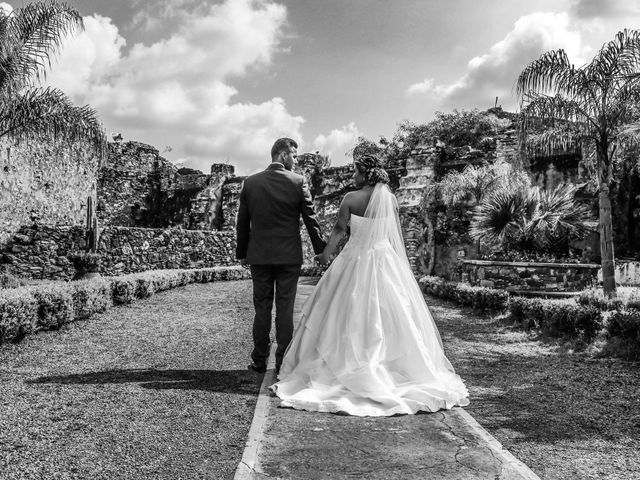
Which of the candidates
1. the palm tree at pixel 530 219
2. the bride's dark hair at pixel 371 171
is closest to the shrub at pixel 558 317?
the bride's dark hair at pixel 371 171

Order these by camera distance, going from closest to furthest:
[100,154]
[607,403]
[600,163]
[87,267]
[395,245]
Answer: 1. [607,403]
2. [395,245]
3. [600,163]
4. [100,154]
5. [87,267]

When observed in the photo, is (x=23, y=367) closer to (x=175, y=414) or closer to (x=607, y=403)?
(x=175, y=414)

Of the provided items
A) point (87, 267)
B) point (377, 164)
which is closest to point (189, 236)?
point (87, 267)

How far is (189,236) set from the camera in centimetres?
2002

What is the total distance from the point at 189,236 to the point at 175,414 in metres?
16.5

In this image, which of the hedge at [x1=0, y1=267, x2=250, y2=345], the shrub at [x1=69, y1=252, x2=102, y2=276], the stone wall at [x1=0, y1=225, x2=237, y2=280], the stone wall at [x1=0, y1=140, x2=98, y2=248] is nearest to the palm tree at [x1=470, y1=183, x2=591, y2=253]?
the hedge at [x1=0, y1=267, x2=250, y2=345]

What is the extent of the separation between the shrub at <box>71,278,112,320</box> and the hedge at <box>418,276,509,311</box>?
681 centimetres

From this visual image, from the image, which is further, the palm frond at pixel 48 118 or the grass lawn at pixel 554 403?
the palm frond at pixel 48 118

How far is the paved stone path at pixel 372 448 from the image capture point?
9.61ft

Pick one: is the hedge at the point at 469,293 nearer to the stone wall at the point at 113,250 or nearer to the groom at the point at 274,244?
the groom at the point at 274,244

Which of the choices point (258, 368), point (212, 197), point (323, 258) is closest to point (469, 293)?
point (323, 258)

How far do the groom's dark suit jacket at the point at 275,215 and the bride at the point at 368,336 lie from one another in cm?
31

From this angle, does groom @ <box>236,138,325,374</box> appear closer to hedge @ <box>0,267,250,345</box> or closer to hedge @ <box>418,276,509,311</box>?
hedge @ <box>0,267,250,345</box>

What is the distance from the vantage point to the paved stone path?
2.93 m
